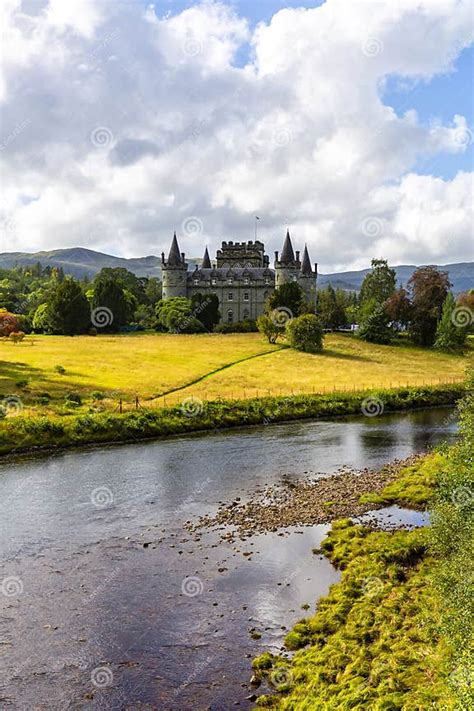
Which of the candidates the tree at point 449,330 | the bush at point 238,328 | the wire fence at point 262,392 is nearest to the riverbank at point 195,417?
the wire fence at point 262,392

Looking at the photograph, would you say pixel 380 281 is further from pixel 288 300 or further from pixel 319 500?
pixel 319 500

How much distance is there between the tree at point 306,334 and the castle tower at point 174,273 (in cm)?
4639

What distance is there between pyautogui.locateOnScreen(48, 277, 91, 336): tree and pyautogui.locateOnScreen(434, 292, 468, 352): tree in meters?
56.9

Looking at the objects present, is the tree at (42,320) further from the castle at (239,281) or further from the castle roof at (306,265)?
the castle roof at (306,265)

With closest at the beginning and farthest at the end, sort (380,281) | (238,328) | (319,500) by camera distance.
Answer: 1. (319,500)
2. (238,328)
3. (380,281)

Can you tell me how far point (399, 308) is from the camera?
100m

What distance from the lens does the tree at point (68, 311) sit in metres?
98.9

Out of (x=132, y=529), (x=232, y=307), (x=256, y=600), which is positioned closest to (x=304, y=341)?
(x=232, y=307)

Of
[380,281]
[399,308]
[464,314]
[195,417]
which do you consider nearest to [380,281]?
[380,281]

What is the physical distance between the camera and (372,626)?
1802cm

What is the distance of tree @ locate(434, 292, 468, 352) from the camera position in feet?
303

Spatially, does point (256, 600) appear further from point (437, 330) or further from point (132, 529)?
point (437, 330)

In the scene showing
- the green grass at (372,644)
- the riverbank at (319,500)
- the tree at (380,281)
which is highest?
the tree at (380,281)

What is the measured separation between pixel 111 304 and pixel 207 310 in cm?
1778
